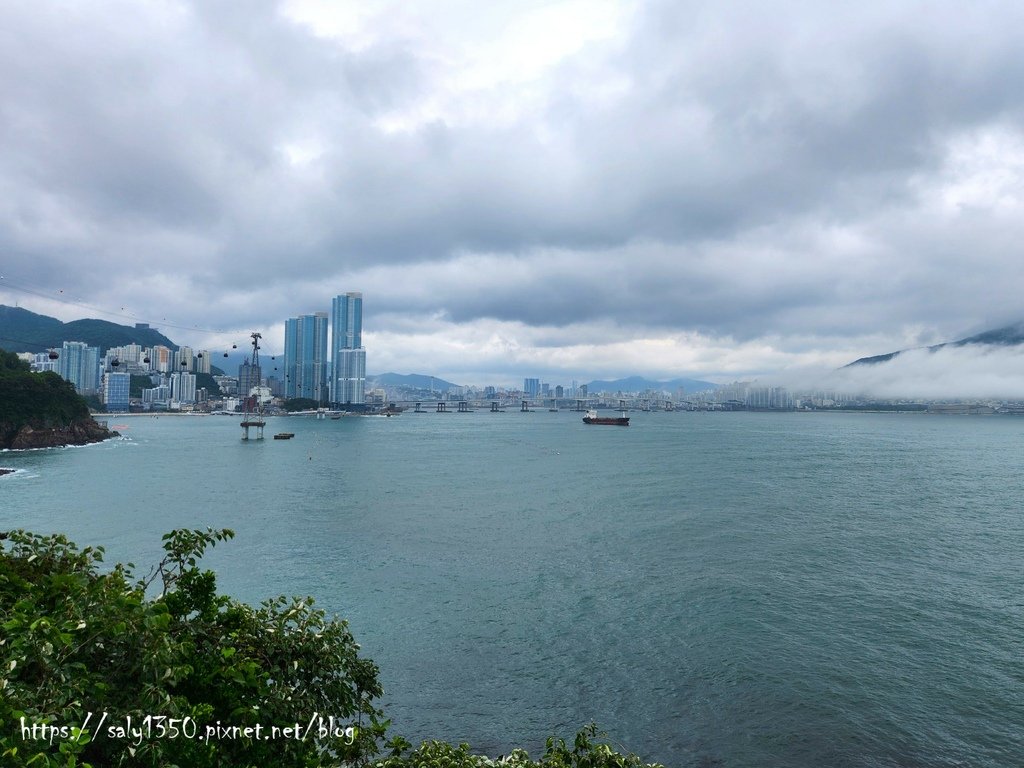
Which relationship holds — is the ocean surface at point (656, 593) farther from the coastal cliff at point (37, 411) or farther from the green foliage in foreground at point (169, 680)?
the coastal cliff at point (37, 411)

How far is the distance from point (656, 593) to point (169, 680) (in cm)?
1659

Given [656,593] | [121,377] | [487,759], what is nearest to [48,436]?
[656,593]

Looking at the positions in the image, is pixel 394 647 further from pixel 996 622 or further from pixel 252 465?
pixel 252 465

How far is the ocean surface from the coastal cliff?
90.1 ft

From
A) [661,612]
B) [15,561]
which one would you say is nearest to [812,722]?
[661,612]

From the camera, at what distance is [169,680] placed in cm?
505

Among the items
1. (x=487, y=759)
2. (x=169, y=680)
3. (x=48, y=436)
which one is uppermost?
(x=169, y=680)

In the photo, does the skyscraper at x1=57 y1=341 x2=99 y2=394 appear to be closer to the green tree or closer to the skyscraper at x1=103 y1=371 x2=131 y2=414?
the skyscraper at x1=103 y1=371 x2=131 y2=414

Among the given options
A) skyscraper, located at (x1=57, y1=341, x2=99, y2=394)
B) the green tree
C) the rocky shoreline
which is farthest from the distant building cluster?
the green tree

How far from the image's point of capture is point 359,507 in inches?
1352

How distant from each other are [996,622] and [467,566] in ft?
53.6

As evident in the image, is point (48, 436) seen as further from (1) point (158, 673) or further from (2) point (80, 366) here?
(2) point (80, 366)

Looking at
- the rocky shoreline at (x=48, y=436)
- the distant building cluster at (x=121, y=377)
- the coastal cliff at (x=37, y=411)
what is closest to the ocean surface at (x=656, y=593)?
the rocky shoreline at (x=48, y=436)

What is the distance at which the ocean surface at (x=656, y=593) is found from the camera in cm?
1209
